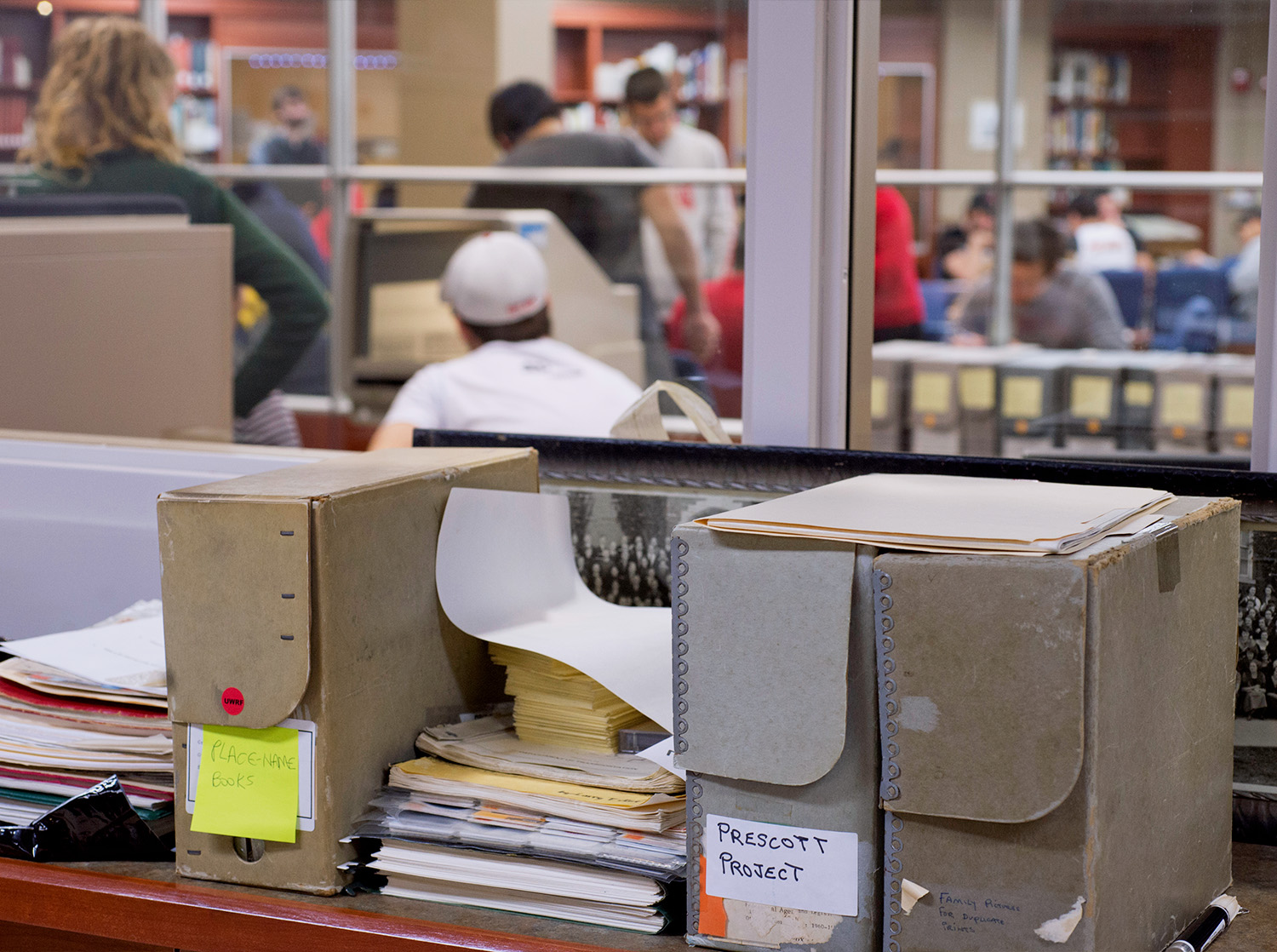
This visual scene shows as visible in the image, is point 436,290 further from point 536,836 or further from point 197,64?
point 197,64

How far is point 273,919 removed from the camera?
2.79ft

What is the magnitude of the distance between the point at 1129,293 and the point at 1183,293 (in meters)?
0.24

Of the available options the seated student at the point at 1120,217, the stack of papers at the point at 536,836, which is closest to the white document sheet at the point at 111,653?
the stack of papers at the point at 536,836

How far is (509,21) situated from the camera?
6520 mm

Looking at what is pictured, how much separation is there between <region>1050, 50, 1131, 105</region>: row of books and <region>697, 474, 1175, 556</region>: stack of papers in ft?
23.8

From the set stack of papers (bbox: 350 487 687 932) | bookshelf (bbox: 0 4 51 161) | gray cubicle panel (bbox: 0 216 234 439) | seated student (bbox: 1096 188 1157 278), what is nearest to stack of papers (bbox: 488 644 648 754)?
stack of papers (bbox: 350 487 687 932)

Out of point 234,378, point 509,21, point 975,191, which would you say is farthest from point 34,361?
point 509,21

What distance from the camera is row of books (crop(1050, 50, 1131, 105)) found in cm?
755

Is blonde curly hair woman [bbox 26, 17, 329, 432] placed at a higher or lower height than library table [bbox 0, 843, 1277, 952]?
higher

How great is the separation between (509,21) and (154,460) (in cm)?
551

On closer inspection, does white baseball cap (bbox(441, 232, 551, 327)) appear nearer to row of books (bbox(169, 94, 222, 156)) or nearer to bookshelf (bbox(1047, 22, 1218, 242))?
bookshelf (bbox(1047, 22, 1218, 242))

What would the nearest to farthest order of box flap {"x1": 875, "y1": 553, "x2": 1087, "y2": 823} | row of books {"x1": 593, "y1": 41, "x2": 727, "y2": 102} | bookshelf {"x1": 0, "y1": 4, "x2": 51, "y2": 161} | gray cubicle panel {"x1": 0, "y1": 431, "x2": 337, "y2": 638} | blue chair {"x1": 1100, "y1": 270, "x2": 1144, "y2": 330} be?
box flap {"x1": 875, "y1": 553, "x2": 1087, "y2": 823}
gray cubicle panel {"x1": 0, "y1": 431, "x2": 337, "y2": 638}
blue chair {"x1": 1100, "y1": 270, "x2": 1144, "y2": 330}
bookshelf {"x1": 0, "y1": 4, "x2": 51, "y2": 161}
row of books {"x1": 593, "y1": 41, "x2": 727, "y2": 102}

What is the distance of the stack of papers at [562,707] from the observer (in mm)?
925

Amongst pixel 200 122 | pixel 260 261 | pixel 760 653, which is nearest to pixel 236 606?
pixel 760 653
